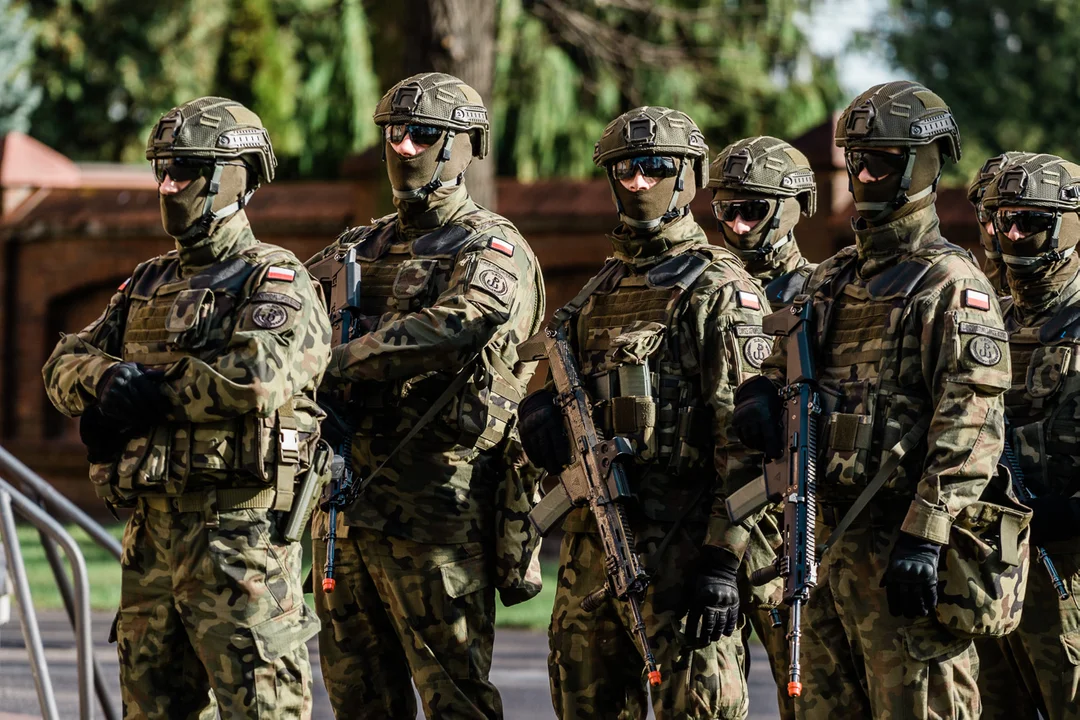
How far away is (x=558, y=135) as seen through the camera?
20.1 metres

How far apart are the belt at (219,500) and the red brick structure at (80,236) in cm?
880

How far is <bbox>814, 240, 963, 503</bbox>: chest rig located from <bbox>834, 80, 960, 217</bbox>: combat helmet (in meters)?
0.20

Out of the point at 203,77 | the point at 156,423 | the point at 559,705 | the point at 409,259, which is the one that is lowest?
the point at 559,705

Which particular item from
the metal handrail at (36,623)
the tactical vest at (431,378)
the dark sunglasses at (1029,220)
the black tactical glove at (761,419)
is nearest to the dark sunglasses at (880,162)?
the black tactical glove at (761,419)

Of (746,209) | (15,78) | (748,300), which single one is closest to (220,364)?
(748,300)

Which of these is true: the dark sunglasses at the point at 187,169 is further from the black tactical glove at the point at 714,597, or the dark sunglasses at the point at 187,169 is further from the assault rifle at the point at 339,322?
the black tactical glove at the point at 714,597

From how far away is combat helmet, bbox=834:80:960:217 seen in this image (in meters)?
5.16

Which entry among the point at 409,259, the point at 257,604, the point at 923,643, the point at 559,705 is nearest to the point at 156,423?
the point at 257,604

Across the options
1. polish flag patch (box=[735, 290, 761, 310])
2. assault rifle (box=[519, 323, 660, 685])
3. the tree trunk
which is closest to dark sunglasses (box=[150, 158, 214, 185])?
assault rifle (box=[519, 323, 660, 685])

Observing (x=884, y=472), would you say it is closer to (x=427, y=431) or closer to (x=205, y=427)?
(x=427, y=431)

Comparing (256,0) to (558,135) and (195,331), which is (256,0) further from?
(195,331)

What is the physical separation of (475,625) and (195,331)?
1440mm

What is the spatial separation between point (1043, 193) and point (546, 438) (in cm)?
207

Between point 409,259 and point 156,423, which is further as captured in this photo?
point 409,259
